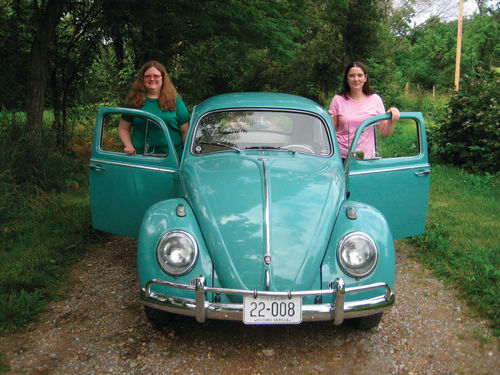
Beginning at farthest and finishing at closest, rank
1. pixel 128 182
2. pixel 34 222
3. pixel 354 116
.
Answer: pixel 34 222
pixel 354 116
pixel 128 182

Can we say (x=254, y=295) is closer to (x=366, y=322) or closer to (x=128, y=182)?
(x=366, y=322)

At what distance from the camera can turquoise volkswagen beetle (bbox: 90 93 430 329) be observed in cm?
278

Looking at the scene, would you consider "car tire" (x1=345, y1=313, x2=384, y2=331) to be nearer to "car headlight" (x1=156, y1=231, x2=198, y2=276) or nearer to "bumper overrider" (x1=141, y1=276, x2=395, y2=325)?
"bumper overrider" (x1=141, y1=276, x2=395, y2=325)

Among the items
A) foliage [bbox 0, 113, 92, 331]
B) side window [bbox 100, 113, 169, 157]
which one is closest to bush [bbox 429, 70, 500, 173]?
side window [bbox 100, 113, 169, 157]

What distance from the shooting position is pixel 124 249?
16.7 feet

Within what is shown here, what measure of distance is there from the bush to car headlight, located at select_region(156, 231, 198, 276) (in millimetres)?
6219

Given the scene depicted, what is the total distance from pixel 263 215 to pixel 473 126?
6.24 meters

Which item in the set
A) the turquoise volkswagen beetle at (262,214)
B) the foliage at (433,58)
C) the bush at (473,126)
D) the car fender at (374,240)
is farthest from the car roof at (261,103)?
the foliage at (433,58)

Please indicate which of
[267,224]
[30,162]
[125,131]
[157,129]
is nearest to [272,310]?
[267,224]

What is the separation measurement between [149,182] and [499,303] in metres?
3.01

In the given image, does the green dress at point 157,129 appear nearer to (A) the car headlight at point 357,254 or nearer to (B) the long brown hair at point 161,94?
(B) the long brown hair at point 161,94

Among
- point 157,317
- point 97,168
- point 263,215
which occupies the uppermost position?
point 97,168

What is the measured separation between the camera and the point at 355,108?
4.60 meters

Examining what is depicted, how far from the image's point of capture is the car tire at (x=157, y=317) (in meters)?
3.17
